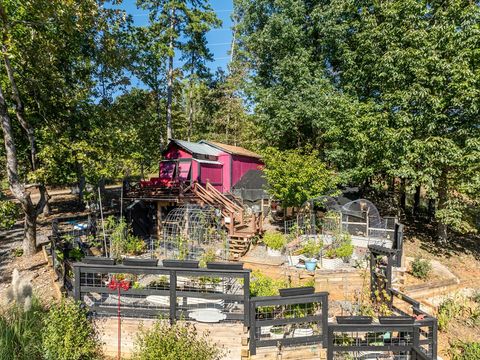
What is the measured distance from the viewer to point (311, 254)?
9805 mm

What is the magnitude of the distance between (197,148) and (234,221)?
6.85 meters

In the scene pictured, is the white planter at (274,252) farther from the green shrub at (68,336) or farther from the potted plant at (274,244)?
the green shrub at (68,336)

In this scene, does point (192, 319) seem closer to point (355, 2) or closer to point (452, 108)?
point (452, 108)

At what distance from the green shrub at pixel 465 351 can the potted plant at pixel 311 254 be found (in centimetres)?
375

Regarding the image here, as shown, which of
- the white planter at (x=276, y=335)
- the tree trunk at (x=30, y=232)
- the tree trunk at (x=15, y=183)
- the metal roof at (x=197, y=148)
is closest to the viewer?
the white planter at (x=276, y=335)

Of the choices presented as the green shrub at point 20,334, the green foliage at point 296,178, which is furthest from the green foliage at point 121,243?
the green foliage at point 296,178

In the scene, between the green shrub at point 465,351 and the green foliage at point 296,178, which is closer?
the green shrub at point 465,351

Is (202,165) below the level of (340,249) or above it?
above

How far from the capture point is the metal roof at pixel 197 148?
1701cm

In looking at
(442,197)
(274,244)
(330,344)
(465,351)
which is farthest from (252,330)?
(442,197)

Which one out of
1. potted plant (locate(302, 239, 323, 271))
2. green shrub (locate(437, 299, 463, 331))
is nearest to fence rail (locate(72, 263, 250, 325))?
potted plant (locate(302, 239, 323, 271))

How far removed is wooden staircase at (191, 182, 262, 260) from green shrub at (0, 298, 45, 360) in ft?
22.4

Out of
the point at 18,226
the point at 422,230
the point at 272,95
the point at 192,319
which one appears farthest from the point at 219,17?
the point at 192,319

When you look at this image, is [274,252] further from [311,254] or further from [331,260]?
[331,260]
